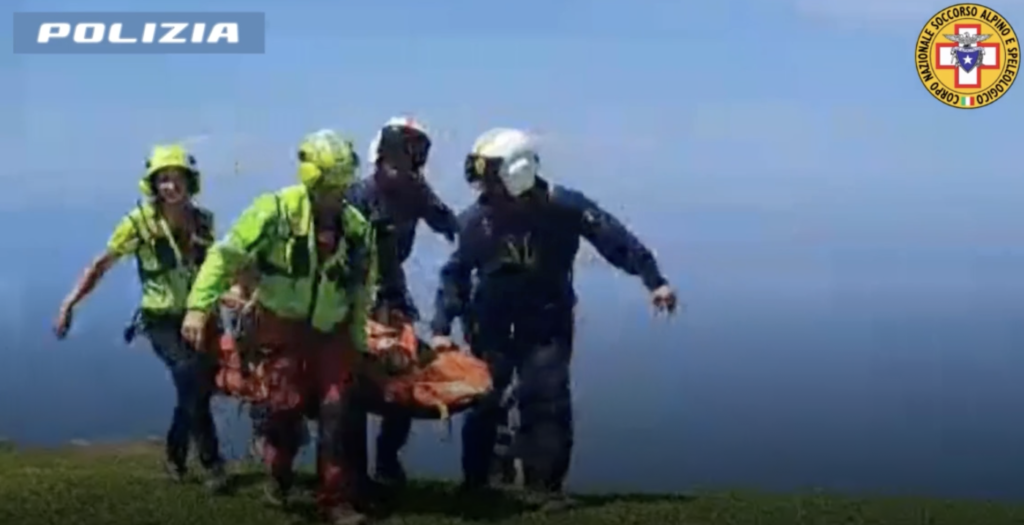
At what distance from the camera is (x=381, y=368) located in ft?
21.0

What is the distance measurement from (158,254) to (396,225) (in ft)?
2.42

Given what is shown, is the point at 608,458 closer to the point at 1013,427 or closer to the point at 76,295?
the point at 1013,427

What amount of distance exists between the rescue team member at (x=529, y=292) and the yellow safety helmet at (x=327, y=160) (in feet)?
1.25

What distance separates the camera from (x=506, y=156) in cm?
627

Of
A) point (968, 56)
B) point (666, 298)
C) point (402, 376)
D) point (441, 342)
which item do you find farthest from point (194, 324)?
point (968, 56)

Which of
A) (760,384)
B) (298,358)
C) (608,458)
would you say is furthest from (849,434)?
(298,358)

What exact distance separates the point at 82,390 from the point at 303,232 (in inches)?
35.7

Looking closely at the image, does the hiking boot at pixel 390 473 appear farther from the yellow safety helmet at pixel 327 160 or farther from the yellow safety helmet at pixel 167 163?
the yellow safety helmet at pixel 167 163

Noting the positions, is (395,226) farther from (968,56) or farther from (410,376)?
(968,56)

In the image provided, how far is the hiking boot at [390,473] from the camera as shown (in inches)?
255

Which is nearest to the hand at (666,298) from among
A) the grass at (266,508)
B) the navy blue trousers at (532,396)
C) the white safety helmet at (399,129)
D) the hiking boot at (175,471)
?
the navy blue trousers at (532,396)

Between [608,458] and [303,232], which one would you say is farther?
[608,458]

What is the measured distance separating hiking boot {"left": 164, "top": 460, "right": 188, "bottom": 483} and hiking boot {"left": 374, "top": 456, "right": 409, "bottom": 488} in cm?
64

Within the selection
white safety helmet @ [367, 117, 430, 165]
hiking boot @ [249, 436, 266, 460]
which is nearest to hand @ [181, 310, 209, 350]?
hiking boot @ [249, 436, 266, 460]
